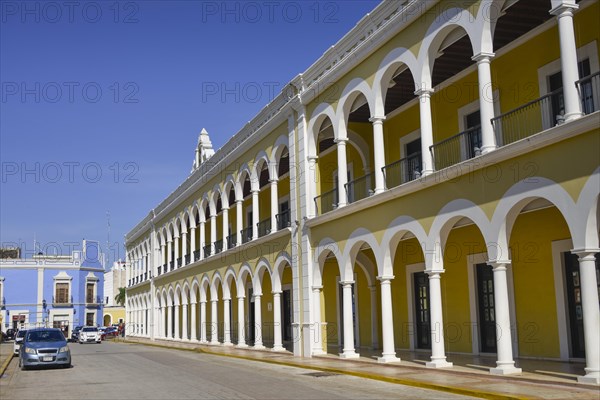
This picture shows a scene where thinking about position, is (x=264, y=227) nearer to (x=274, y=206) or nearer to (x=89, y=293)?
(x=274, y=206)

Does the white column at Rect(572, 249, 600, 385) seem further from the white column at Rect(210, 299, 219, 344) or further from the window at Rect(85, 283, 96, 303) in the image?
the window at Rect(85, 283, 96, 303)

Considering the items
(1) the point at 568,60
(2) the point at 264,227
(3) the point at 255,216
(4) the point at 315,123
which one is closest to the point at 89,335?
(2) the point at 264,227

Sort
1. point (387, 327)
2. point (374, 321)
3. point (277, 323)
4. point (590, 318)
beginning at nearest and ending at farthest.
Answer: point (590, 318), point (387, 327), point (374, 321), point (277, 323)

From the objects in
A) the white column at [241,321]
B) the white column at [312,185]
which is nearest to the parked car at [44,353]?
the white column at [312,185]

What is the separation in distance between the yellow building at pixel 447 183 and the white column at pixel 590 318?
2 cm

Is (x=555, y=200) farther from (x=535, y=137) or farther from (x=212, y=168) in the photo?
(x=212, y=168)

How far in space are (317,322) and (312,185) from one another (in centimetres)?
413

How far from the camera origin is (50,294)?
59750 millimetres

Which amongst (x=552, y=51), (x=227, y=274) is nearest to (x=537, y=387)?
(x=552, y=51)

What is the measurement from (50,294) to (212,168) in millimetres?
35101

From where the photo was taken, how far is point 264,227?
86.6ft

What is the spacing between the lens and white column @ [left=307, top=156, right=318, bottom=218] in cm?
2059

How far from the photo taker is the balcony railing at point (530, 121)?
13906mm

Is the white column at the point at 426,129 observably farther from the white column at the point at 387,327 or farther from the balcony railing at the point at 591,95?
the balcony railing at the point at 591,95
